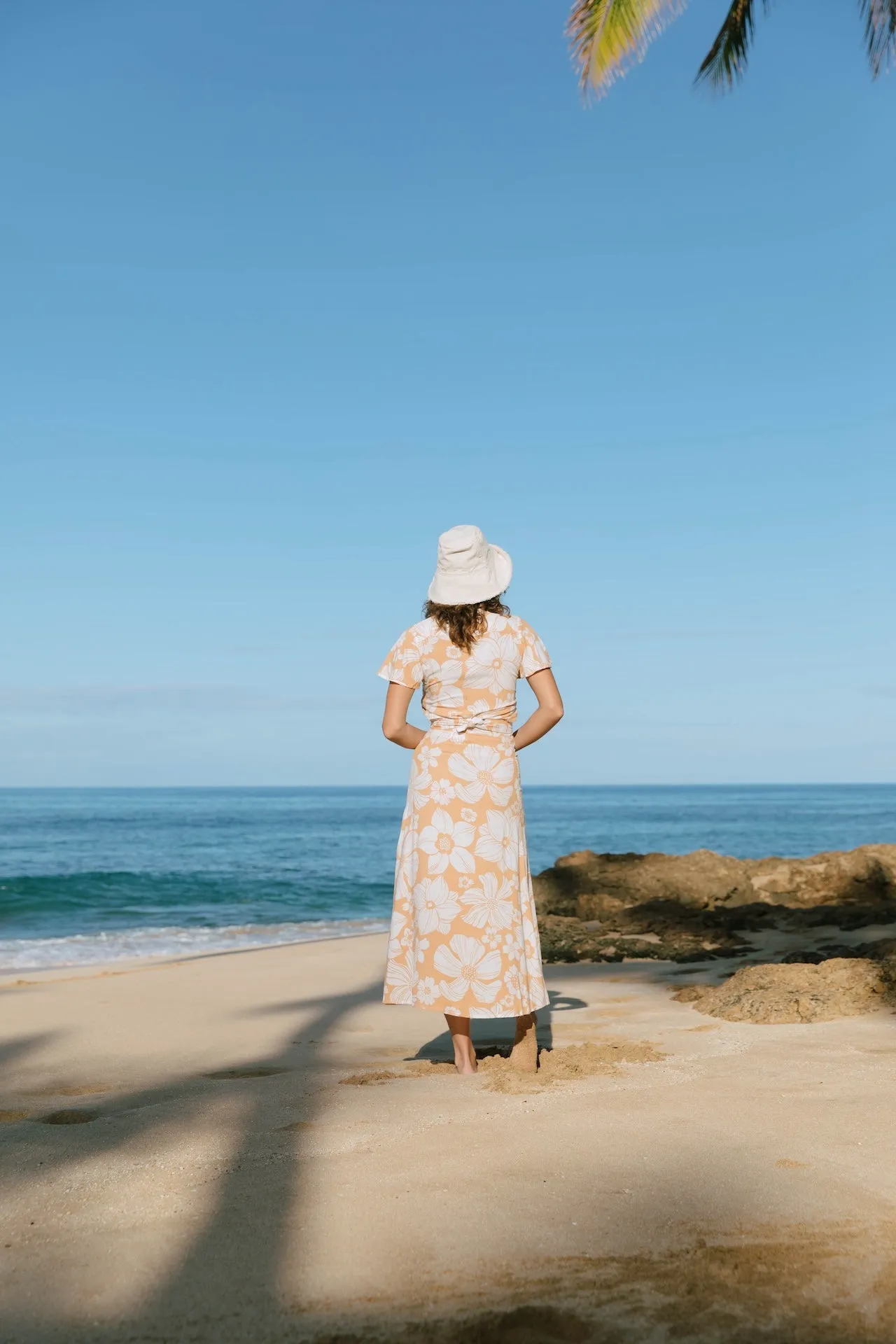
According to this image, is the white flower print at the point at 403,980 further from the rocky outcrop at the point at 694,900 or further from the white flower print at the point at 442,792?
the rocky outcrop at the point at 694,900

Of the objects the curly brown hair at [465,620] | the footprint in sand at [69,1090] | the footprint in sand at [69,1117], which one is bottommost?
the footprint in sand at [69,1090]

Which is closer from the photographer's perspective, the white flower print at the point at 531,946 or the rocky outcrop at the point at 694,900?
the white flower print at the point at 531,946

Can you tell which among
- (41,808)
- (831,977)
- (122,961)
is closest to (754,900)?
(831,977)

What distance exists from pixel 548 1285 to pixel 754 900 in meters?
10.2

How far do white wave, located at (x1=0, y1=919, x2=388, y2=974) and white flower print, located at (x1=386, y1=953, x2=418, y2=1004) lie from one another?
27.2 ft

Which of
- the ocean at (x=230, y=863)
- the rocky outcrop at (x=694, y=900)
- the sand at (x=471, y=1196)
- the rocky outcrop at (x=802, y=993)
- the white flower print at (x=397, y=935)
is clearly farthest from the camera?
the ocean at (x=230, y=863)

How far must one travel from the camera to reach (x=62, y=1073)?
16.7ft

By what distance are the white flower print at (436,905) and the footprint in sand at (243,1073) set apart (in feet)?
3.43

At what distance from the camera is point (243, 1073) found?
4.81 m

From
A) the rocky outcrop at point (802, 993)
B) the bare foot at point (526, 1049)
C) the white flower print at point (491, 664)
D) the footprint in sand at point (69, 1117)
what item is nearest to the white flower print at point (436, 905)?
the bare foot at point (526, 1049)

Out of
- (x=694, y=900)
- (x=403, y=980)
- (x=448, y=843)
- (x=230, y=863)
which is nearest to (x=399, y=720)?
(x=448, y=843)

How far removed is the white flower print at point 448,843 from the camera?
14.1ft

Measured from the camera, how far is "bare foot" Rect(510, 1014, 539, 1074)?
4.20 meters

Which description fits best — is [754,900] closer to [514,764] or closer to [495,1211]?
[514,764]
